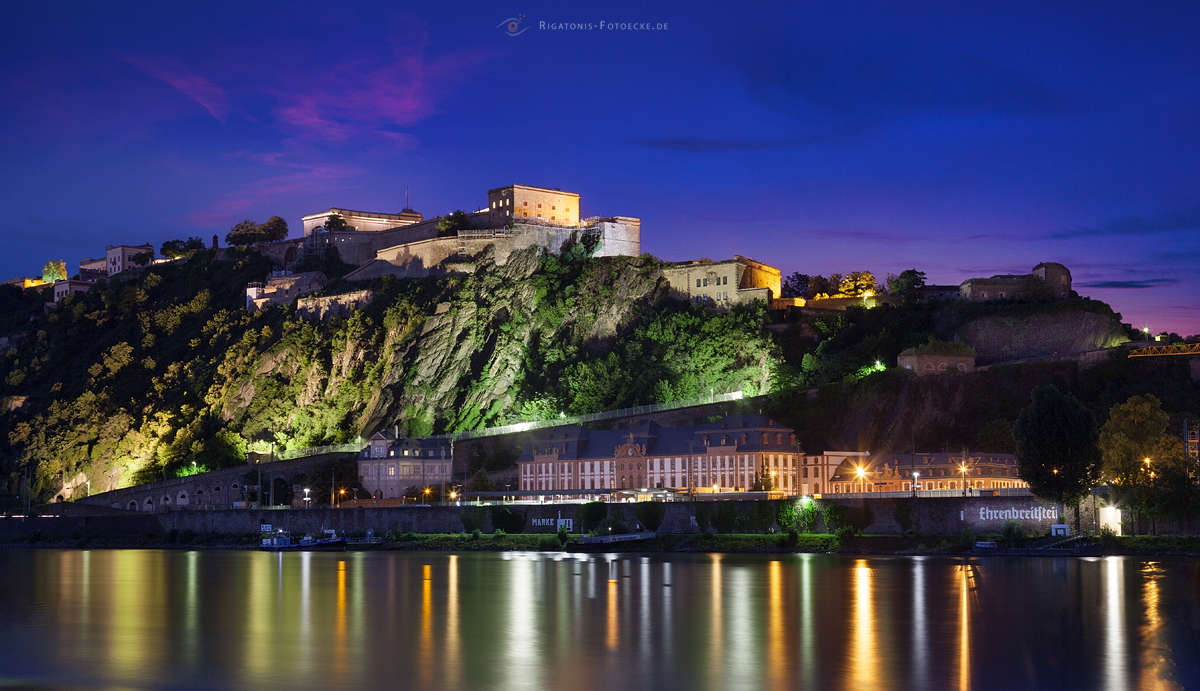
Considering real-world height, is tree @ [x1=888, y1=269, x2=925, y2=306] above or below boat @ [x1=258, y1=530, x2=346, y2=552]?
above

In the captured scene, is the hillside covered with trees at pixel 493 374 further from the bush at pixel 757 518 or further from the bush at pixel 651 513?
the bush at pixel 651 513

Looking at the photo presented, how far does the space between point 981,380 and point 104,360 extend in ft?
288

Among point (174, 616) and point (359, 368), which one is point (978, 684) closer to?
point (174, 616)

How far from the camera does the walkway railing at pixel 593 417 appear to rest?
8512 centimetres

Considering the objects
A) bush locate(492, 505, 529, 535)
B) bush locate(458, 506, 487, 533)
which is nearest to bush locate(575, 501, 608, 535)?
bush locate(492, 505, 529, 535)

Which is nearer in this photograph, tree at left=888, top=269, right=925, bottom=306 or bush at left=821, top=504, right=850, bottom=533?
bush at left=821, top=504, right=850, bottom=533

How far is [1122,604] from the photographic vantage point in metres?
34.3

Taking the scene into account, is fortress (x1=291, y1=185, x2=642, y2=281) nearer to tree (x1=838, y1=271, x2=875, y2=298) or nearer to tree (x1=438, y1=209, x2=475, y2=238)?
tree (x1=438, y1=209, x2=475, y2=238)

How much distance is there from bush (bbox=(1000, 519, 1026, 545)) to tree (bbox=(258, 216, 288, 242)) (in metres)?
106

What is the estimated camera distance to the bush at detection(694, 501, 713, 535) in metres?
63.2

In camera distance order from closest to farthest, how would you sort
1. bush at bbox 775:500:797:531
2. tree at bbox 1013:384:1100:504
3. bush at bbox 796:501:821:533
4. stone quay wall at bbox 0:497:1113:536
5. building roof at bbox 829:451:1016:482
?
tree at bbox 1013:384:1100:504, stone quay wall at bbox 0:497:1113:536, bush at bbox 796:501:821:533, bush at bbox 775:500:797:531, building roof at bbox 829:451:1016:482

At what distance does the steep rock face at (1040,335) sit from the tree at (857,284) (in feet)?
72.4

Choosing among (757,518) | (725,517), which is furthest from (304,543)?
(757,518)

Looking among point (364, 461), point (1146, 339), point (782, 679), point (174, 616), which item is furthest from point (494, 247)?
point (782, 679)
